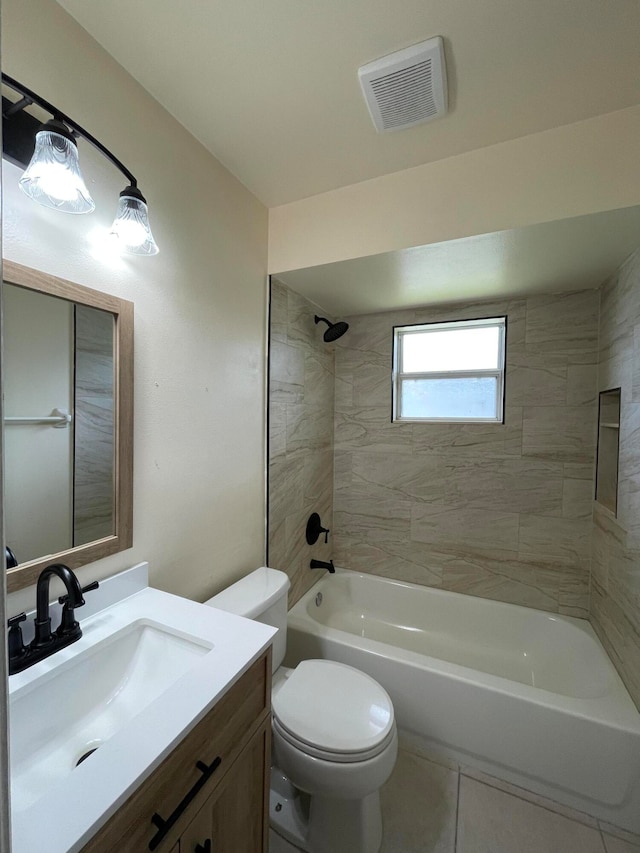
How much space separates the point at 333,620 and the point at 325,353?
176cm

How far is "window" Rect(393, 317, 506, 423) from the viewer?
7.69 feet

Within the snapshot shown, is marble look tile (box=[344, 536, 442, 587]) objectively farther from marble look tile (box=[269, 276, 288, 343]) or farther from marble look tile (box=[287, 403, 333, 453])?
marble look tile (box=[269, 276, 288, 343])

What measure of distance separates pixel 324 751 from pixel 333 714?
137mm

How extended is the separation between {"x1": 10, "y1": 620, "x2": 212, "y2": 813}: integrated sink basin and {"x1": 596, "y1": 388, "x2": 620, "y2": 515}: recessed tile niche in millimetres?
1985

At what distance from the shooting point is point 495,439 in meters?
2.29

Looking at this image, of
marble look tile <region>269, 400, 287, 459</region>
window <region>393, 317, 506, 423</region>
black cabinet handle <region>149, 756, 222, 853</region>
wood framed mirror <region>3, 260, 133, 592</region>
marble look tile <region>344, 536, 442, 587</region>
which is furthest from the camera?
marble look tile <region>344, 536, 442, 587</region>

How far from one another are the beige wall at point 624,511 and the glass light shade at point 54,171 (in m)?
2.03

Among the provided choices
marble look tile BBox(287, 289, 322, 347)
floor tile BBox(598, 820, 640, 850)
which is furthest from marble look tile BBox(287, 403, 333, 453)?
floor tile BBox(598, 820, 640, 850)

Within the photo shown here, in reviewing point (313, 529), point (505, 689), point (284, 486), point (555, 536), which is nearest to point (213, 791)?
point (505, 689)

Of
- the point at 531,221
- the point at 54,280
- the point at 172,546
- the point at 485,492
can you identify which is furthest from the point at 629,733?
the point at 54,280

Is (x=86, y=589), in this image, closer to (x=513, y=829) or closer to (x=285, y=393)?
(x=285, y=393)

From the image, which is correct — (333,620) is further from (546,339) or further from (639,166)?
(639,166)

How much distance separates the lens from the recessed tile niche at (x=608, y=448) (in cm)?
185

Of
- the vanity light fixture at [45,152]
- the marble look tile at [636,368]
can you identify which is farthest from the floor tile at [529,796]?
the vanity light fixture at [45,152]
